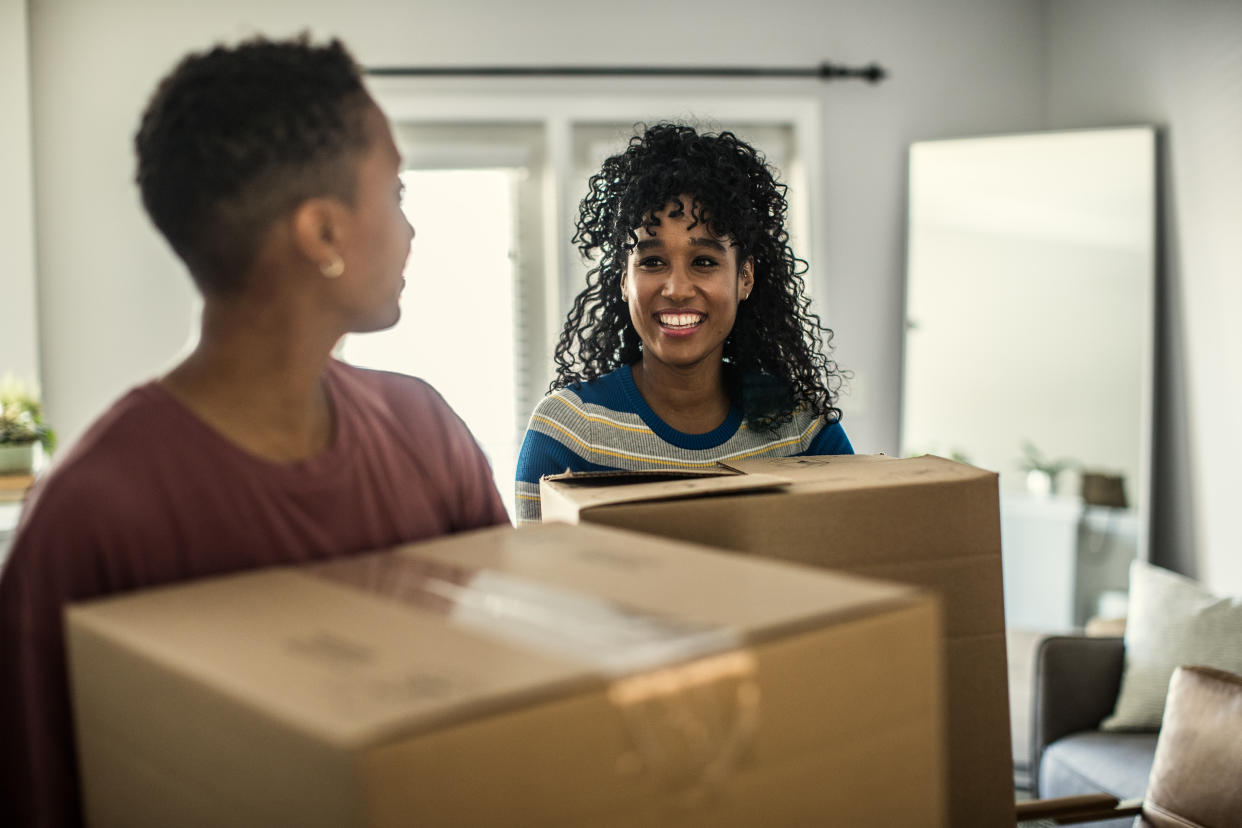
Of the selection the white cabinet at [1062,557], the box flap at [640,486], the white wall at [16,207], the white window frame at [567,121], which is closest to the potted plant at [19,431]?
the white wall at [16,207]

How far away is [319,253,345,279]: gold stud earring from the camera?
82cm

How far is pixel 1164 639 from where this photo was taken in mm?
2281

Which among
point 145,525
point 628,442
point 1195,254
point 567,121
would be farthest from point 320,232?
point 1195,254

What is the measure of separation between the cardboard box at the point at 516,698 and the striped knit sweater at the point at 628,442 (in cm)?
69

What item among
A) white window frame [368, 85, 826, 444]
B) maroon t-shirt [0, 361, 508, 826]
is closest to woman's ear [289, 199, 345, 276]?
maroon t-shirt [0, 361, 508, 826]

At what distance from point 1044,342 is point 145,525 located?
9.06 ft

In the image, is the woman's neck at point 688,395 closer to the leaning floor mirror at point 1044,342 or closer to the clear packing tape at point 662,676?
the clear packing tape at point 662,676

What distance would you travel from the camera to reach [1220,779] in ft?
4.79

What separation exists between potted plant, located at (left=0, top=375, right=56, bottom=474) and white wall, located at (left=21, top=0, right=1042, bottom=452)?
28cm

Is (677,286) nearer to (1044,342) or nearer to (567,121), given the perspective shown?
(567,121)

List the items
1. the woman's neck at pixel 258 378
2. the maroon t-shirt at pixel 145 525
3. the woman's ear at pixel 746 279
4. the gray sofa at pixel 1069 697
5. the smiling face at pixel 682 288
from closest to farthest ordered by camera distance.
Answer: the maroon t-shirt at pixel 145 525 → the woman's neck at pixel 258 378 → the smiling face at pixel 682 288 → the woman's ear at pixel 746 279 → the gray sofa at pixel 1069 697

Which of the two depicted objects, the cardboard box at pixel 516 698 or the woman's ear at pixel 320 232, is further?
the woman's ear at pixel 320 232

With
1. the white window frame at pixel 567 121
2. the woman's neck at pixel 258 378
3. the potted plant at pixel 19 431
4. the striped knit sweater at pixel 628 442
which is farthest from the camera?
the white window frame at pixel 567 121

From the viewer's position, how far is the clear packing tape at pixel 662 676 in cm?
51
